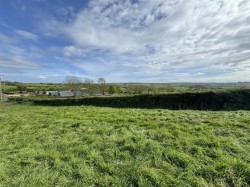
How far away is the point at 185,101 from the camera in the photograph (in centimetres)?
1457

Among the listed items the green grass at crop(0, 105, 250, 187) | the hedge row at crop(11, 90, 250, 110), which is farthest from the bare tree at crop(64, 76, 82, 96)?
the green grass at crop(0, 105, 250, 187)

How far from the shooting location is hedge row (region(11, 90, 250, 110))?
12.4m

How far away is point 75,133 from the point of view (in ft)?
17.6

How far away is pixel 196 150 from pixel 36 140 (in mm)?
4497

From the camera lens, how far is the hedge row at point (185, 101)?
12.4m

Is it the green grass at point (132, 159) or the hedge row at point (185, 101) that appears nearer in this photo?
the green grass at point (132, 159)

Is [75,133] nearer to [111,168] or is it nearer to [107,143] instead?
[107,143]

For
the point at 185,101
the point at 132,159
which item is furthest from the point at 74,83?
the point at 132,159

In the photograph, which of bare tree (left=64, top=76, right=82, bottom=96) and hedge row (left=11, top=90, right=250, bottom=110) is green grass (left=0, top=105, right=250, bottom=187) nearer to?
hedge row (left=11, top=90, right=250, bottom=110)

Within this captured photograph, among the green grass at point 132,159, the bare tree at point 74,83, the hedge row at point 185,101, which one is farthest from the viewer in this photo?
the bare tree at point 74,83

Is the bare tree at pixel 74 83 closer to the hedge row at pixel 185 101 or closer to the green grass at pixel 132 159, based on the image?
the hedge row at pixel 185 101

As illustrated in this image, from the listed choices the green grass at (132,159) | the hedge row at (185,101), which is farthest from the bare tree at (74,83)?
the green grass at (132,159)

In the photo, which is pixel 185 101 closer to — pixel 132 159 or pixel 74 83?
pixel 132 159

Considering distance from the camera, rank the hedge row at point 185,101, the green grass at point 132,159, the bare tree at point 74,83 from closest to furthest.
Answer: the green grass at point 132,159, the hedge row at point 185,101, the bare tree at point 74,83
